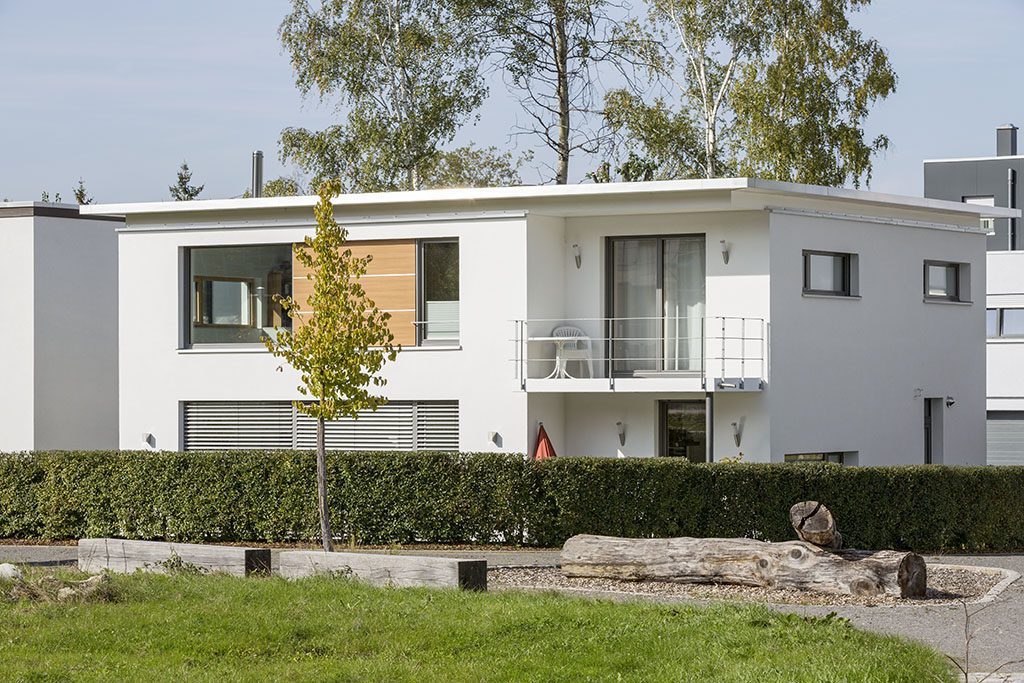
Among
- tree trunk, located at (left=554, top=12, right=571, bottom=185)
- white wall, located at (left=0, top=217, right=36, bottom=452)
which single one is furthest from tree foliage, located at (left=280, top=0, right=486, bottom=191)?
white wall, located at (left=0, top=217, right=36, bottom=452)

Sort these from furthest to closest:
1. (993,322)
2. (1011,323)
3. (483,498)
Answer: (993,322) < (1011,323) < (483,498)

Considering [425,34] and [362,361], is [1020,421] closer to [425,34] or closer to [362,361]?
[425,34]

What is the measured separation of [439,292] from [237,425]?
13.7 feet

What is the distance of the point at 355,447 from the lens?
76.5ft

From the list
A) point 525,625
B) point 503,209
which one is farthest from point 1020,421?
point 525,625

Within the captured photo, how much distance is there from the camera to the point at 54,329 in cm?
2664

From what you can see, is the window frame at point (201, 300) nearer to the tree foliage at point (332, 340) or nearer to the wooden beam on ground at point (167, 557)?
the tree foliage at point (332, 340)

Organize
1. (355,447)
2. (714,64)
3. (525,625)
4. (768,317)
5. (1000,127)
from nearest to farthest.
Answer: (525,625) < (768,317) < (355,447) < (714,64) < (1000,127)

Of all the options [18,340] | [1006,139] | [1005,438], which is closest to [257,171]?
[18,340]

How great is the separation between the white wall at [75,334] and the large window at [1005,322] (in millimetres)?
23072

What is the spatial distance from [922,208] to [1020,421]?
15.8 meters

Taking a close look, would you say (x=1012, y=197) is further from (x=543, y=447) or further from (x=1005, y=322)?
(x=543, y=447)

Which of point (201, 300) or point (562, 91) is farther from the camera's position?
point (562, 91)

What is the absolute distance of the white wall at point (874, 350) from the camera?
22.0 meters
